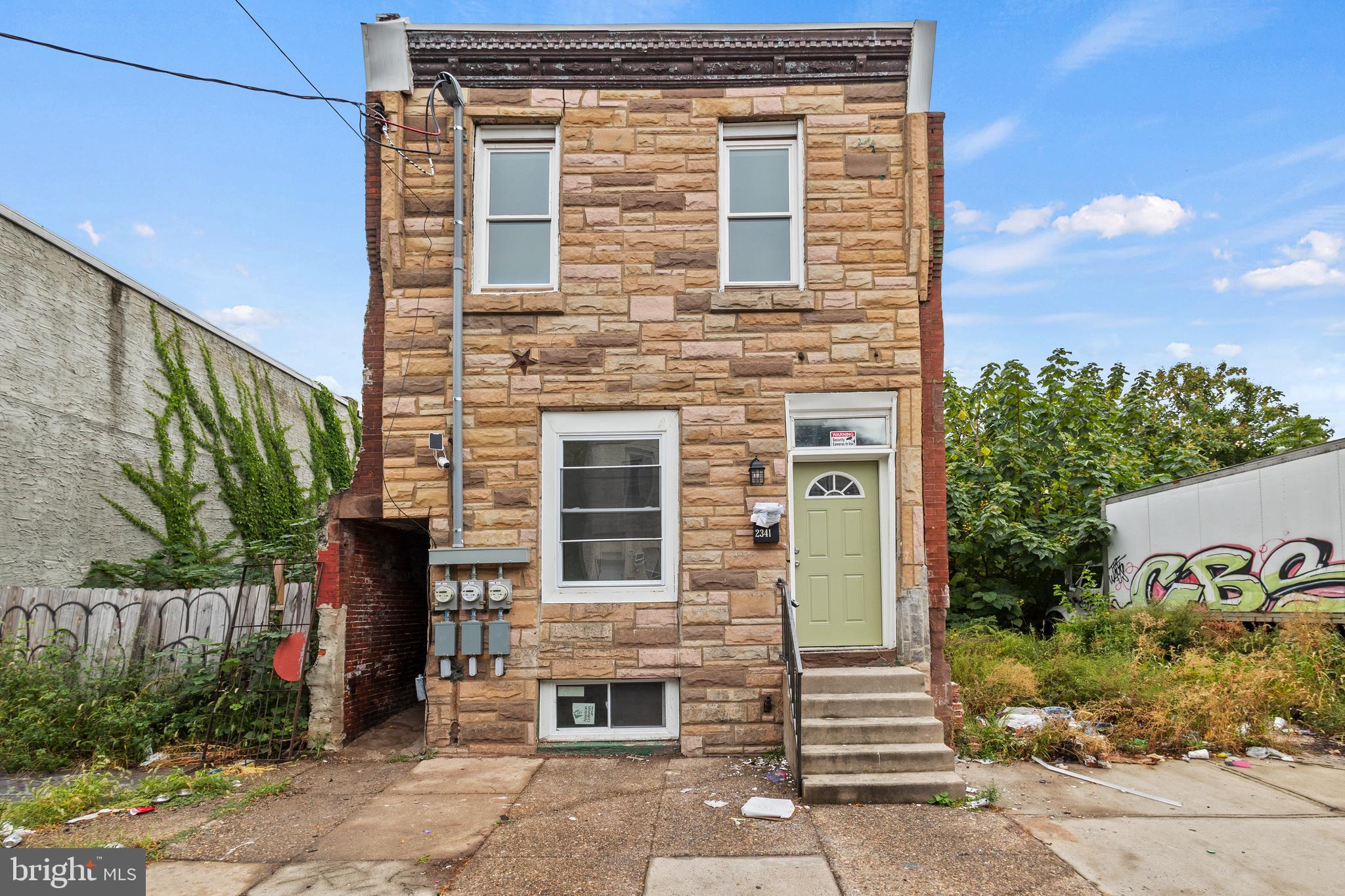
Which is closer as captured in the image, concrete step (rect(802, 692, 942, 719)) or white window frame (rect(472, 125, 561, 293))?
concrete step (rect(802, 692, 942, 719))

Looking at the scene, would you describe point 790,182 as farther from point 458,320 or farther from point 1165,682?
point 1165,682

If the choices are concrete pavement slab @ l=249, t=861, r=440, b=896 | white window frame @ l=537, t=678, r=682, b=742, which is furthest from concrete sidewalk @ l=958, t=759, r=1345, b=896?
concrete pavement slab @ l=249, t=861, r=440, b=896

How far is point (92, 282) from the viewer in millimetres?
11719

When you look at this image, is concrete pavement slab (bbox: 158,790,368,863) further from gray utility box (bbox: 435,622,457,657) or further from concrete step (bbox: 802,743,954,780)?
concrete step (bbox: 802,743,954,780)

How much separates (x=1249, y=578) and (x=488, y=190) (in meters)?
10.3

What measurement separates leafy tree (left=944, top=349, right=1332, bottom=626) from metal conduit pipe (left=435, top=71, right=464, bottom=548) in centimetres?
885

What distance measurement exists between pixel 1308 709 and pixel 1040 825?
4.71m

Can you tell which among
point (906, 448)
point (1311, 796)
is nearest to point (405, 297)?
point (906, 448)

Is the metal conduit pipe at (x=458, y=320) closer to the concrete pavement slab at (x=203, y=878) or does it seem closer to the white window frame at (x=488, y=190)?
the white window frame at (x=488, y=190)

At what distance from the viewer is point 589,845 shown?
5254 mm

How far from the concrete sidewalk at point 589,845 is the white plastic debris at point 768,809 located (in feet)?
0.22

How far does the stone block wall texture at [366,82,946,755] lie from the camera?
7.64 m

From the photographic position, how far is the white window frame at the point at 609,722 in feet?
25.2

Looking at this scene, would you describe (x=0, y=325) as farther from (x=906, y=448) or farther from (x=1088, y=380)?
(x=1088, y=380)
